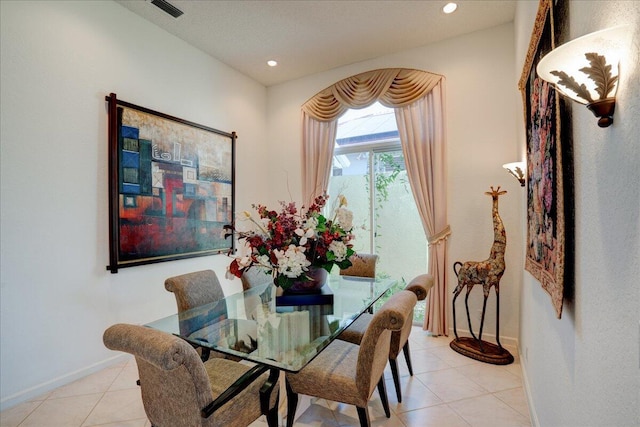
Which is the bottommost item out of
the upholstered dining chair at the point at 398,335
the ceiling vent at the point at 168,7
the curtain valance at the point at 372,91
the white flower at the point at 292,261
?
the upholstered dining chair at the point at 398,335

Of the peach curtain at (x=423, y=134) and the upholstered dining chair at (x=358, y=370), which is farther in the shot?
the peach curtain at (x=423, y=134)

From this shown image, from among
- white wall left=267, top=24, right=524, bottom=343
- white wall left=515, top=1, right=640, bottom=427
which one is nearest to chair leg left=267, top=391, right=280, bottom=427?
white wall left=515, top=1, right=640, bottom=427

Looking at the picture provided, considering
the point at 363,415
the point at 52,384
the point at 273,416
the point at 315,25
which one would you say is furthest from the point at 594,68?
the point at 52,384

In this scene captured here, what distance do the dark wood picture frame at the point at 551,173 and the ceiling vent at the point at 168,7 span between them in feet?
9.64

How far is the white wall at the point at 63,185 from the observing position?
2.17 meters

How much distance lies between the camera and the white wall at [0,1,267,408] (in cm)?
217

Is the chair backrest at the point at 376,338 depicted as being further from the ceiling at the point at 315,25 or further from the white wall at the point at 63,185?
the ceiling at the point at 315,25

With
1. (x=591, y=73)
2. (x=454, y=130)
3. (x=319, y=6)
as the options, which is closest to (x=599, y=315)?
(x=591, y=73)

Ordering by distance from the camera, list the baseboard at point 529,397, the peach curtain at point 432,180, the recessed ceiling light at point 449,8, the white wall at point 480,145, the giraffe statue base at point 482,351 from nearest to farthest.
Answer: the baseboard at point 529,397
the giraffe statue base at point 482,351
the recessed ceiling light at point 449,8
the white wall at point 480,145
the peach curtain at point 432,180

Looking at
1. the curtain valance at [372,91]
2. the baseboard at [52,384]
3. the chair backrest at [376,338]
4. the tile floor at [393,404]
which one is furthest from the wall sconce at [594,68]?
the baseboard at [52,384]

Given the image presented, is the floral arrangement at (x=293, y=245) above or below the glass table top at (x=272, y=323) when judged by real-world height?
above

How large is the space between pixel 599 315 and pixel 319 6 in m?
3.09

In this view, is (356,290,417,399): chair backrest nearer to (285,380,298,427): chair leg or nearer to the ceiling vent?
(285,380,298,427): chair leg

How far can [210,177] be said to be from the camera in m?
3.64
